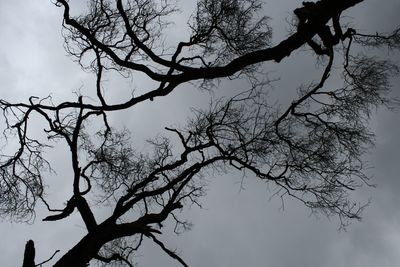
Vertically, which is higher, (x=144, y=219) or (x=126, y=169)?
(x=126, y=169)

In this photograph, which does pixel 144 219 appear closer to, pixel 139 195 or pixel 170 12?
pixel 139 195

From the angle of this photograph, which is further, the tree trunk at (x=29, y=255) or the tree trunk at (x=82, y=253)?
the tree trunk at (x=82, y=253)

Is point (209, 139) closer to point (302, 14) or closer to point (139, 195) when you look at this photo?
point (139, 195)

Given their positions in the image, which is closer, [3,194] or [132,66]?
[132,66]

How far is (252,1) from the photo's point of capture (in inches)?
333

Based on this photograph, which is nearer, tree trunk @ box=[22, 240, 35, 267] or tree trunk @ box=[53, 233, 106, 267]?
tree trunk @ box=[22, 240, 35, 267]

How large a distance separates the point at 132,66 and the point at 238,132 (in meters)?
2.59

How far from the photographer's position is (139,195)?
742 centimetres

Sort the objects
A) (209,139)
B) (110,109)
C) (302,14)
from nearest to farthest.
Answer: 1. (302,14)
2. (110,109)
3. (209,139)

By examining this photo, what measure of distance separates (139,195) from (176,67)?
239cm

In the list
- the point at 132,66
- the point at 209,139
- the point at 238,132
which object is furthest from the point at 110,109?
the point at 238,132

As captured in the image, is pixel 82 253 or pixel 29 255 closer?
pixel 29 255

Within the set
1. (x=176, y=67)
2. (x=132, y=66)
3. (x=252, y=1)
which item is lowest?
(x=176, y=67)

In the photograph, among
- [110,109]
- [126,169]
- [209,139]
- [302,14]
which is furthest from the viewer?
[126,169]
